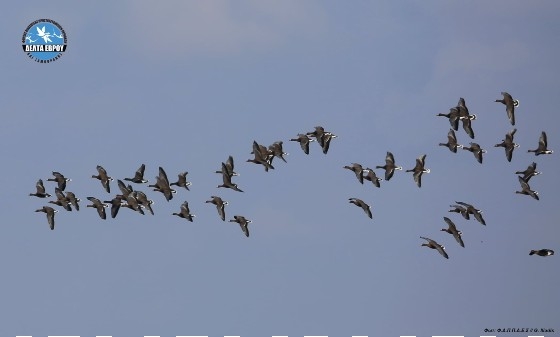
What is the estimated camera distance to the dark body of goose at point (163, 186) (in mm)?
174750

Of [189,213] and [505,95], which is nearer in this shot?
[505,95]

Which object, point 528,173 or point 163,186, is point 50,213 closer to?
point 163,186

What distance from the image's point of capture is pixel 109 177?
17912 cm

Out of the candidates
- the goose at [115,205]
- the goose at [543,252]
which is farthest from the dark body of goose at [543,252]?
the goose at [115,205]

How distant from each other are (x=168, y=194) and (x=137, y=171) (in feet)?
10.7

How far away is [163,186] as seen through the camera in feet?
573

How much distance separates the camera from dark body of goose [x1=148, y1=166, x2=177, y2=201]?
175 meters

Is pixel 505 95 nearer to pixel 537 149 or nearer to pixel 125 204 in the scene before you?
pixel 537 149

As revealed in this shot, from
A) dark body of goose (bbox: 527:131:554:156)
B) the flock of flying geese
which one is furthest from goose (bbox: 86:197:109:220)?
dark body of goose (bbox: 527:131:554:156)

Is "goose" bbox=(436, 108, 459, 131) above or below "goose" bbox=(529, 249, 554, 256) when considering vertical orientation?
above

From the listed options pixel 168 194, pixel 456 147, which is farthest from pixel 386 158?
pixel 168 194

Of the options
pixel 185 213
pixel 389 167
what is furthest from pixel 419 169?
pixel 185 213

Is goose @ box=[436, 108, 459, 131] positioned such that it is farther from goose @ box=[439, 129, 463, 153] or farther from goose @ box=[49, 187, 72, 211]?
goose @ box=[49, 187, 72, 211]

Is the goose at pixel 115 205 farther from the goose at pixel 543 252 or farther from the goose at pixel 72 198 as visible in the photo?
the goose at pixel 543 252
